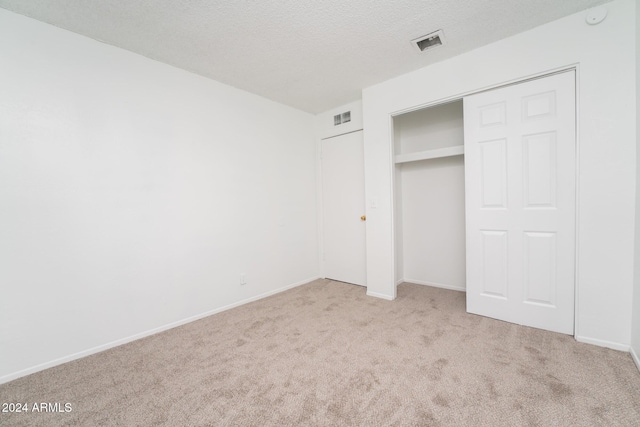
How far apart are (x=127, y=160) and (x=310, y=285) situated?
2711 millimetres

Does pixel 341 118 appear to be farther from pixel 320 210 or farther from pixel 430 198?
pixel 430 198

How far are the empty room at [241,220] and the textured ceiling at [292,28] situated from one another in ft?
0.06

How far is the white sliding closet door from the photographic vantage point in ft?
7.06

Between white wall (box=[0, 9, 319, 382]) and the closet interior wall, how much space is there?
206cm

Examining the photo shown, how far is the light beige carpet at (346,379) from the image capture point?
1426mm

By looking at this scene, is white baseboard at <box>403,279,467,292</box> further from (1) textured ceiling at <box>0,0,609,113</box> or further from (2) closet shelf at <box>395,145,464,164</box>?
(1) textured ceiling at <box>0,0,609,113</box>

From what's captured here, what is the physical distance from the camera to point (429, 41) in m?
2.37

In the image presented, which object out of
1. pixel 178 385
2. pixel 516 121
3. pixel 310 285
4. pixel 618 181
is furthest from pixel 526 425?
pixel 310 285

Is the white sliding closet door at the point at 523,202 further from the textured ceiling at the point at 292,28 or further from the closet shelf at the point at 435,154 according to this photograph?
the textured ceiling at the point at 292,28

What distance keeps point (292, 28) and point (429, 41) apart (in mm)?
1277

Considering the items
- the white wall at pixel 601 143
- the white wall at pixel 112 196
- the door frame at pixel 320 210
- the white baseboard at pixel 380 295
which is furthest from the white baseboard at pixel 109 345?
the white wall at pixel 601 143

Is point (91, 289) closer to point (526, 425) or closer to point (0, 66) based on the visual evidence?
point (0, 66)

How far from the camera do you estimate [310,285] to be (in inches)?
151

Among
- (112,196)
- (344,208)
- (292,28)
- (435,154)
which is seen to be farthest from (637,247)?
(112,196)
